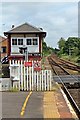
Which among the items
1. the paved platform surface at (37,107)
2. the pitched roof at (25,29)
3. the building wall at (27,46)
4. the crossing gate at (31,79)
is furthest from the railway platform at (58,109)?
the pitched roof at (25,29)

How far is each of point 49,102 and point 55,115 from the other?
2.64 metres

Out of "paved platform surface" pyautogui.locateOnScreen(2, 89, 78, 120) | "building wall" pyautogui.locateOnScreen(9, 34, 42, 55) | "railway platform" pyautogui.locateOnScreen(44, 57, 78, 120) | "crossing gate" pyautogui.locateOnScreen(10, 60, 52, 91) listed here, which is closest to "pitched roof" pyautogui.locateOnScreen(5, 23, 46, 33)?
"building wall" pyautogui.locateOnScreen(9, 34, 42, 55)

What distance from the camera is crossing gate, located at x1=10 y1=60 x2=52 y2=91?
16578mm

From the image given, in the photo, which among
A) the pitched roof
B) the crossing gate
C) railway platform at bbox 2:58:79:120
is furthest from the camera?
the pitched roof

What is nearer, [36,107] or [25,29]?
[36,107]

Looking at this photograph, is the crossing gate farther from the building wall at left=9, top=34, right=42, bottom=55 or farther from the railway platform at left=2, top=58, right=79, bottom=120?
the building wall at left=9, top=34, right=42, bottom=55

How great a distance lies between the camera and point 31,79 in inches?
657

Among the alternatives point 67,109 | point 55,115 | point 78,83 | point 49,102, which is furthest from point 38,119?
point 78,83

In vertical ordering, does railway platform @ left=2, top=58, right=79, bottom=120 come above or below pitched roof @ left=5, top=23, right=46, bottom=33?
below

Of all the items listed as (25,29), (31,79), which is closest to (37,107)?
(31,79)

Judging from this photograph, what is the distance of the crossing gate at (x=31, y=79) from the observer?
1658cm

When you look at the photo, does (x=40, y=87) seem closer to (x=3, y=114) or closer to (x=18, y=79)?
(x=18, y=79)

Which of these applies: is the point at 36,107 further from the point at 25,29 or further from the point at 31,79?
the point at 25,29

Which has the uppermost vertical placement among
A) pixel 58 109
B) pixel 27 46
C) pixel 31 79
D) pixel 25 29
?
pixel 25 29
